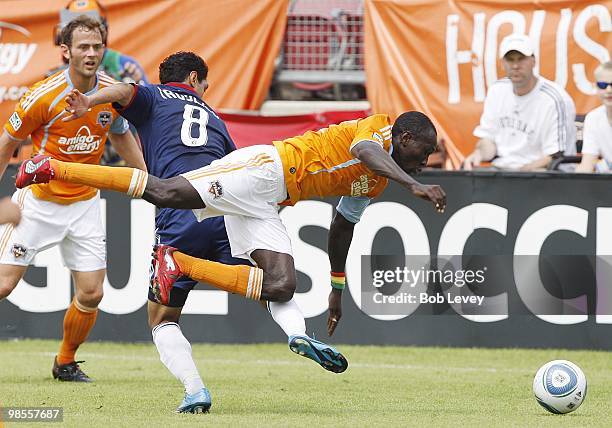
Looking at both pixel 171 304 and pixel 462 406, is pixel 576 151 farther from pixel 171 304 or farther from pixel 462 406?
pixel 171 304

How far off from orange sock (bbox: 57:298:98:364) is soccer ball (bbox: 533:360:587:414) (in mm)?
3653

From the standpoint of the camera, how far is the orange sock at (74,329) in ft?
31.3

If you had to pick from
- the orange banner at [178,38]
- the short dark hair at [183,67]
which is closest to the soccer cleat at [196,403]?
the short dark hair at [183,67]

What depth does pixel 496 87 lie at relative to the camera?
41.4 feet

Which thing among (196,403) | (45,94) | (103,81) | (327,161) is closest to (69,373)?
(45,94)

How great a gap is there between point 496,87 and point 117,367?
15.8 feet

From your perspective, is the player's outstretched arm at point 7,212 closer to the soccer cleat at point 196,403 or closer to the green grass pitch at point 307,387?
the green grass pitch at point 307,387

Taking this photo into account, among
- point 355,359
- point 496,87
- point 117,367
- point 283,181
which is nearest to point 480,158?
point 496,87

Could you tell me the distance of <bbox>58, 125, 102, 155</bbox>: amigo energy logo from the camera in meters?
9.10

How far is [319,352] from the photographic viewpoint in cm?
705

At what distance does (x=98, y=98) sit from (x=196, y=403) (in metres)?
1.93

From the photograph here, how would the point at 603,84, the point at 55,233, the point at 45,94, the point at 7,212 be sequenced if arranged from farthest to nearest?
the point at 603,84 < the point at 55,233 < the point at 45,94 < the point at 7,212

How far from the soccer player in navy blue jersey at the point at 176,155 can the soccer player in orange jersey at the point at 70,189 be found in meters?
1.01

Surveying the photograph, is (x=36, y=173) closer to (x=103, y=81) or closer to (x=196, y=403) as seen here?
(x=196, y=403)
